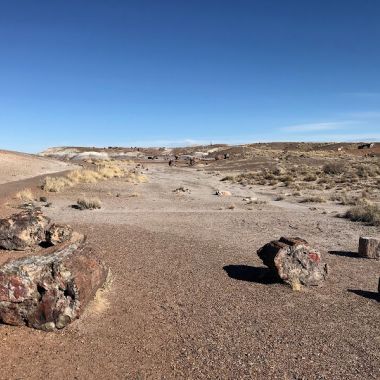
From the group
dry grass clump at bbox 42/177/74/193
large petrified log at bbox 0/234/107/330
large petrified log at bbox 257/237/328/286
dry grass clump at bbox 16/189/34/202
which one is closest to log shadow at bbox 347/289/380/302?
large petrified log at bbox 257/237/328/286

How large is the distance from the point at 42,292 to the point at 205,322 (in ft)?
10.2

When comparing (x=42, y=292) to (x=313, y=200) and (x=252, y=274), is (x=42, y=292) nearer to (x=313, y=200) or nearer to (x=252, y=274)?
(x=252, y=274)

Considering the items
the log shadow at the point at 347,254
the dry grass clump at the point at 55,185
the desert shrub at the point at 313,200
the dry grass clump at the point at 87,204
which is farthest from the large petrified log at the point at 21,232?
the desert shrub at the point at 313,200

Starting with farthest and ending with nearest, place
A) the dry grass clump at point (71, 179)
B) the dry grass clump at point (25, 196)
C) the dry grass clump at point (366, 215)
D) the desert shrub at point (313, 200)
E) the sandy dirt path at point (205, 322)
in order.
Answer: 1. the dry grass clump at point (71, 179)
2. the desert shrub at point (313, 200)
3. the dry grass clump at point (25, 196)
4. the dry grass clump at point (366, 215)
5. the sandy dirt path at point (205, 322)

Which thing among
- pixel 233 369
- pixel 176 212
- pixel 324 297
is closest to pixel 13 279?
pixel 233 369

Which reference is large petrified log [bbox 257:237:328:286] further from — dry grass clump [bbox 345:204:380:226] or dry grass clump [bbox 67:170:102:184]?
dry grass clump [bbox 67:170:102:184]

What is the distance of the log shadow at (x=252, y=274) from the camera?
1192 cm

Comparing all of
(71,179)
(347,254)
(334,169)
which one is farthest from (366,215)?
(334,169)

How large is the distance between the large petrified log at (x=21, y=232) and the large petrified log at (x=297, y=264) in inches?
244

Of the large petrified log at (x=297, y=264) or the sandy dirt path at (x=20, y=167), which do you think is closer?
the large petrified log at (x=297, y=264)

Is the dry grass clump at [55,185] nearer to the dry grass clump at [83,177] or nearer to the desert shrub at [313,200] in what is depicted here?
the dry grass clump at [83,177]

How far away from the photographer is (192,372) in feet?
24.3

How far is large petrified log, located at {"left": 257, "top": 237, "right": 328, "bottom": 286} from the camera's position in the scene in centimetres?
1151

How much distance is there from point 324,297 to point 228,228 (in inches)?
356
